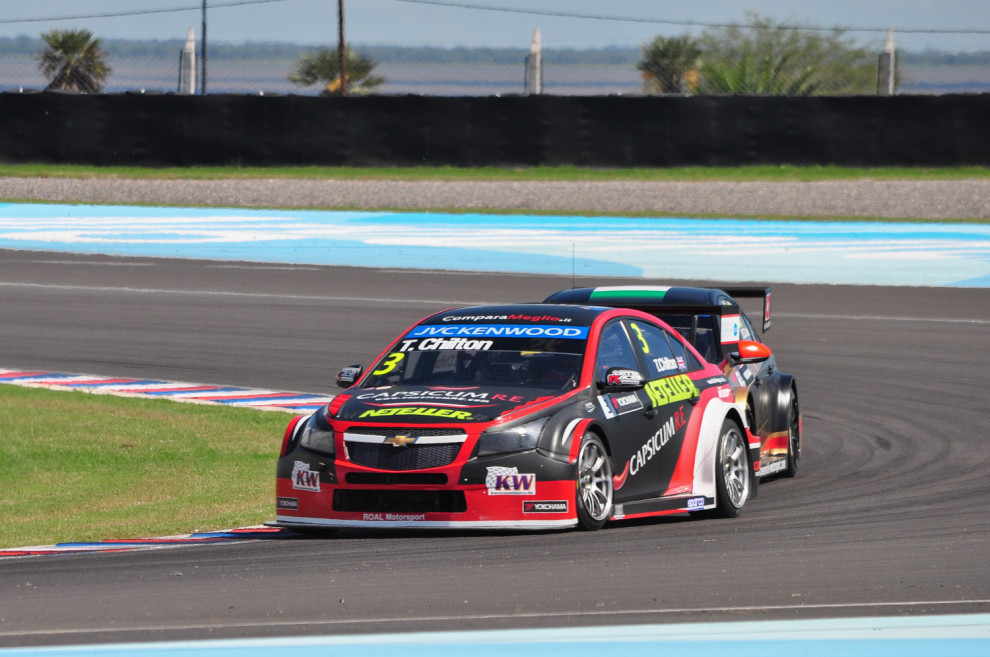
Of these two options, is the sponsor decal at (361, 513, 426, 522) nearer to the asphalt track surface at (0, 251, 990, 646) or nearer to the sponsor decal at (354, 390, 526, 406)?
the asphalt track surface at (0, 251, 990, 646)

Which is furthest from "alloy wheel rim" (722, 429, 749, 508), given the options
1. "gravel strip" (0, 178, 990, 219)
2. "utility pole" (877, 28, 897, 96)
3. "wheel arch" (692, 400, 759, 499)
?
"utility pole" (877, 28, 897, 96)

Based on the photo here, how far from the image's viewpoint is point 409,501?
801cm

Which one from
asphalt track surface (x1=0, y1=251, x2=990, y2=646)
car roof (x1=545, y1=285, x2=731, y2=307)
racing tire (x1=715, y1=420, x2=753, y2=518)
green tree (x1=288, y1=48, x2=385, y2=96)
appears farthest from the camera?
green tree (x1=288, y1=48, x2=385, y2=96)

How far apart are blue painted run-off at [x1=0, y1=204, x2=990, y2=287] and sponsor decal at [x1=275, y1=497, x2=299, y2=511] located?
16509 millimetres

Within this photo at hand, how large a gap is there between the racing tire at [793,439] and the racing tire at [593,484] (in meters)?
3.12

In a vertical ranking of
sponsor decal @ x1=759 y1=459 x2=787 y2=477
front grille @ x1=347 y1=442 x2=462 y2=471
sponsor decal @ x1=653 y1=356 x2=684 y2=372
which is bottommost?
sponsor decal @ x1=759 y1=459 x2=787 y2=477

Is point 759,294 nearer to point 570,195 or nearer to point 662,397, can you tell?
point 662,397

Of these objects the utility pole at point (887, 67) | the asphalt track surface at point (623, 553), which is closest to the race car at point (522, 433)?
the asphalt track surface at point (623, 553)

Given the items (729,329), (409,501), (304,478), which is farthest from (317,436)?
(729,329)

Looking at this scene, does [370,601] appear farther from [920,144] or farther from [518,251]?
[920,144]

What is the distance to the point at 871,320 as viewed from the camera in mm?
19797

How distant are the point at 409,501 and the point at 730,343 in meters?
3.81

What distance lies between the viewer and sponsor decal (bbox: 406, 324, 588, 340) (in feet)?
29.5

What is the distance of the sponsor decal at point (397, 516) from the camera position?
8.00m
